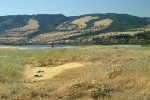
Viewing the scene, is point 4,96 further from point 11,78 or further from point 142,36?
point 142,36

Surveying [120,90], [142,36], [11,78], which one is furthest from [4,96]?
[142,36]

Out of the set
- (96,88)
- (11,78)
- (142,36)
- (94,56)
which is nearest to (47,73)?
(11,78)

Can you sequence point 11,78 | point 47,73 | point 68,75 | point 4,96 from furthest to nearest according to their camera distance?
point 47,73 → point 68,75 → point 11,78 → point 4,96

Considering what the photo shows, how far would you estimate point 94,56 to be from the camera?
2066 inches

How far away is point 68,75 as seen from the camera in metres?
38.2

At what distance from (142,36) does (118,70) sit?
131m

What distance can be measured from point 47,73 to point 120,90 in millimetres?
20169

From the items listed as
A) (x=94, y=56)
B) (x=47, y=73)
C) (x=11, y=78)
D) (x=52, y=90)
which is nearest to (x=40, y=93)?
(x=52, y=90)

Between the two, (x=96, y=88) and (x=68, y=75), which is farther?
(x=68, y=75)

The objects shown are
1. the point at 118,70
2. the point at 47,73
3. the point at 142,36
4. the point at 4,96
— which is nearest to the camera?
the point at 4,96

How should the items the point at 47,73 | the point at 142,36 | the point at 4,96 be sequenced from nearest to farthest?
the point at 4,96 → the point at 47,73 → the point at 142,36

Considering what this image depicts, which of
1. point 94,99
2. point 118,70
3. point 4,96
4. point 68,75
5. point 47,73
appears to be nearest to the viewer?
point 94,99

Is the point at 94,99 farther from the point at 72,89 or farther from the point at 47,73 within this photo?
the point at 47,73

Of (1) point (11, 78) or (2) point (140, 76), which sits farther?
(1) point (11, 78)
